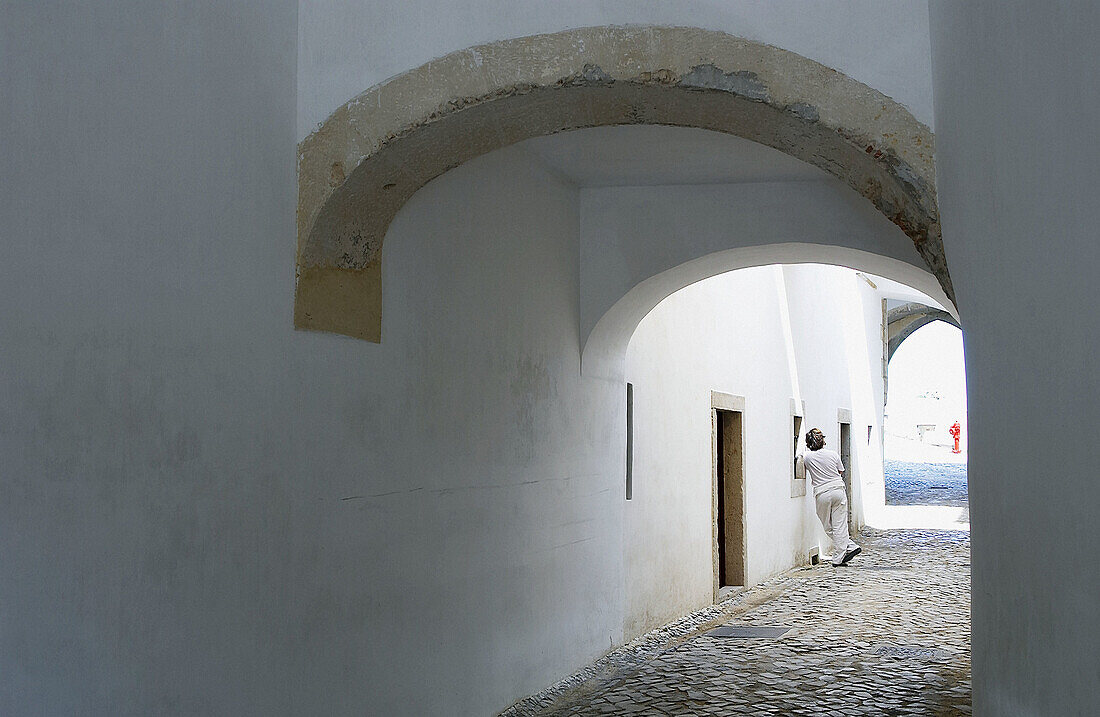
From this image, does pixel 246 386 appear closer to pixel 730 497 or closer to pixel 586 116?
pixel 586 116

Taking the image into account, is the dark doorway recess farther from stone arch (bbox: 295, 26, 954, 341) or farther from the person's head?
stone arch (bbox: 295, 26, 954, 341)

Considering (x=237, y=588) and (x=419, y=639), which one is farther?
(x=419, y=639)

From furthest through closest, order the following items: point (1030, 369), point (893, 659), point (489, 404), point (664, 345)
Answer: point (664, 345)
point (893, 659)
point (489, 404)
point (1030, 369)

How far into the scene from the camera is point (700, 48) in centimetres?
406

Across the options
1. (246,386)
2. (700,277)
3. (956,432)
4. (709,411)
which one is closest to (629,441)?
(700,277)

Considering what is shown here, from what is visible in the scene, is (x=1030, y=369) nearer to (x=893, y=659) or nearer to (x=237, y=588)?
(x=237, y=588)

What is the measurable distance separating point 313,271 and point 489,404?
1749mm

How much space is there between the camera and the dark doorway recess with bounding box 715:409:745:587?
11.2 meters

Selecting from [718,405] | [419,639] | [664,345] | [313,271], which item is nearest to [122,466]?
[313,271]

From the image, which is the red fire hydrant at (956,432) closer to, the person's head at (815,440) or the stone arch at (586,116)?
the person's head at (815,440)

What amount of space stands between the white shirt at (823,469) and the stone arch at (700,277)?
19.6 feet

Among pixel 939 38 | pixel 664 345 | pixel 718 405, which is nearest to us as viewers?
pixel 939 38

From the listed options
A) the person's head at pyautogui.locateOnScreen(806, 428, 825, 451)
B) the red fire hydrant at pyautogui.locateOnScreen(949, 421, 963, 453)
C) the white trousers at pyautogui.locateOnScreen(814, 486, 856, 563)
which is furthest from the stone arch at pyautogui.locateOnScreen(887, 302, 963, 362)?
the red fire hydrant at pyautogui.locateOnScreen(949, 421, 963, 453)

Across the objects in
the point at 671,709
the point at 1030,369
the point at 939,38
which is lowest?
the point at 671,709
